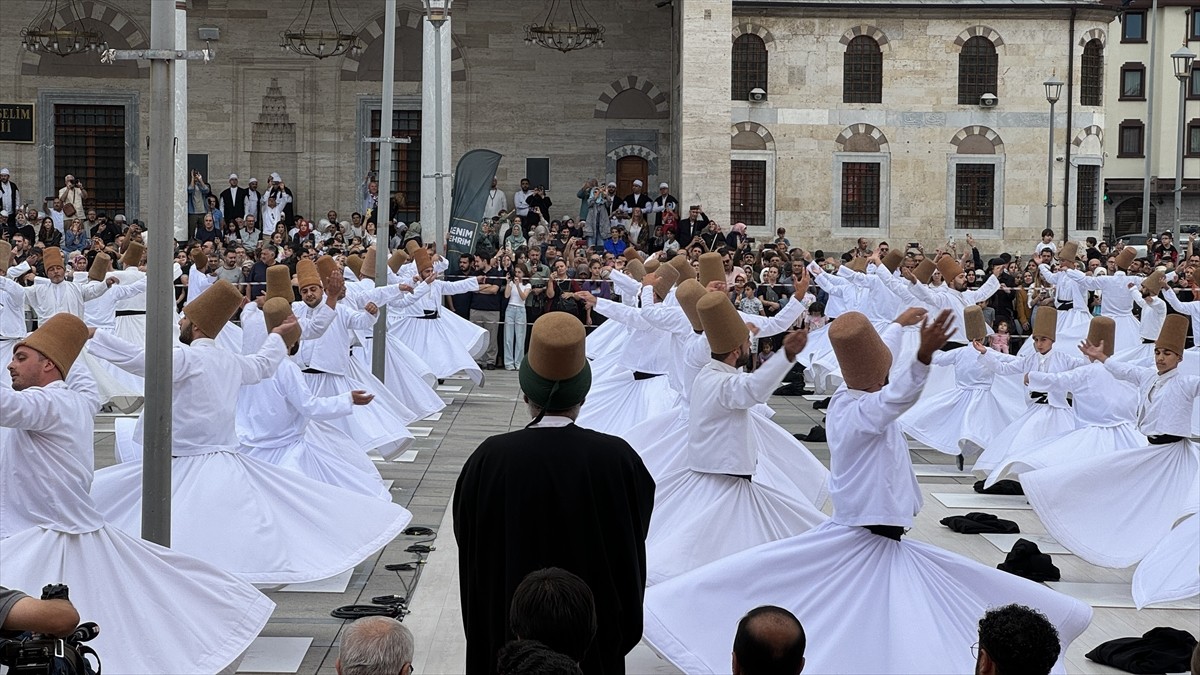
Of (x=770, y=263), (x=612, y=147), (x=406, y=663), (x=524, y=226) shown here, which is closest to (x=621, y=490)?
(x=406, y=663)

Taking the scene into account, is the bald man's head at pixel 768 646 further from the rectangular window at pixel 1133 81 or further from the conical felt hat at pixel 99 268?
the rectangular window at pixel 1133 81

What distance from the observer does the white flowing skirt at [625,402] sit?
47.2 feet

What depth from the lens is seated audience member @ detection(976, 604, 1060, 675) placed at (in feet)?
14.1

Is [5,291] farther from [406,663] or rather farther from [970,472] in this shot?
[406,663]

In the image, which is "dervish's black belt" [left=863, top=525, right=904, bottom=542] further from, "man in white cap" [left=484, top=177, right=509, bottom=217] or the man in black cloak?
"man in white cap" [left=484, top=177, right=509, bottom=217]

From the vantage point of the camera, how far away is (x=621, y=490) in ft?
17.5

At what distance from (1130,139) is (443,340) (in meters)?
50.0

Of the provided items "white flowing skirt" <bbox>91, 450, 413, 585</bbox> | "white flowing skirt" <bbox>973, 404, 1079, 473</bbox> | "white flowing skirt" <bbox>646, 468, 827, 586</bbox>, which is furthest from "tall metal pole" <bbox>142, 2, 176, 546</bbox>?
"white flowing skirt" <bbox>973, 404, 1079, 473</bbox>

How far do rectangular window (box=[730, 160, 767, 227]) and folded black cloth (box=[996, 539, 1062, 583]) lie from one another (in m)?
30.7

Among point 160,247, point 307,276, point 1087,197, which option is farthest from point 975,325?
point 1087,197

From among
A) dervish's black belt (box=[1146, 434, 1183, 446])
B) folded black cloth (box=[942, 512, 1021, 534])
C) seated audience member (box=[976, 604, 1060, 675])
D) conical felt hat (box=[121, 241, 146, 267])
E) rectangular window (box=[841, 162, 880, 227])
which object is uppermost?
rectangular window (box=[841, 162, 880, 227])

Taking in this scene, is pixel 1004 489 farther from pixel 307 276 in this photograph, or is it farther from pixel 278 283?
pixel 278 283

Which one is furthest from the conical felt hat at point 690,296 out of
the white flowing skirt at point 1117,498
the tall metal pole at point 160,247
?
the tall metal pole at point 160,247

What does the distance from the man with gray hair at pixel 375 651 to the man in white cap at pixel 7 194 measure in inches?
1292
